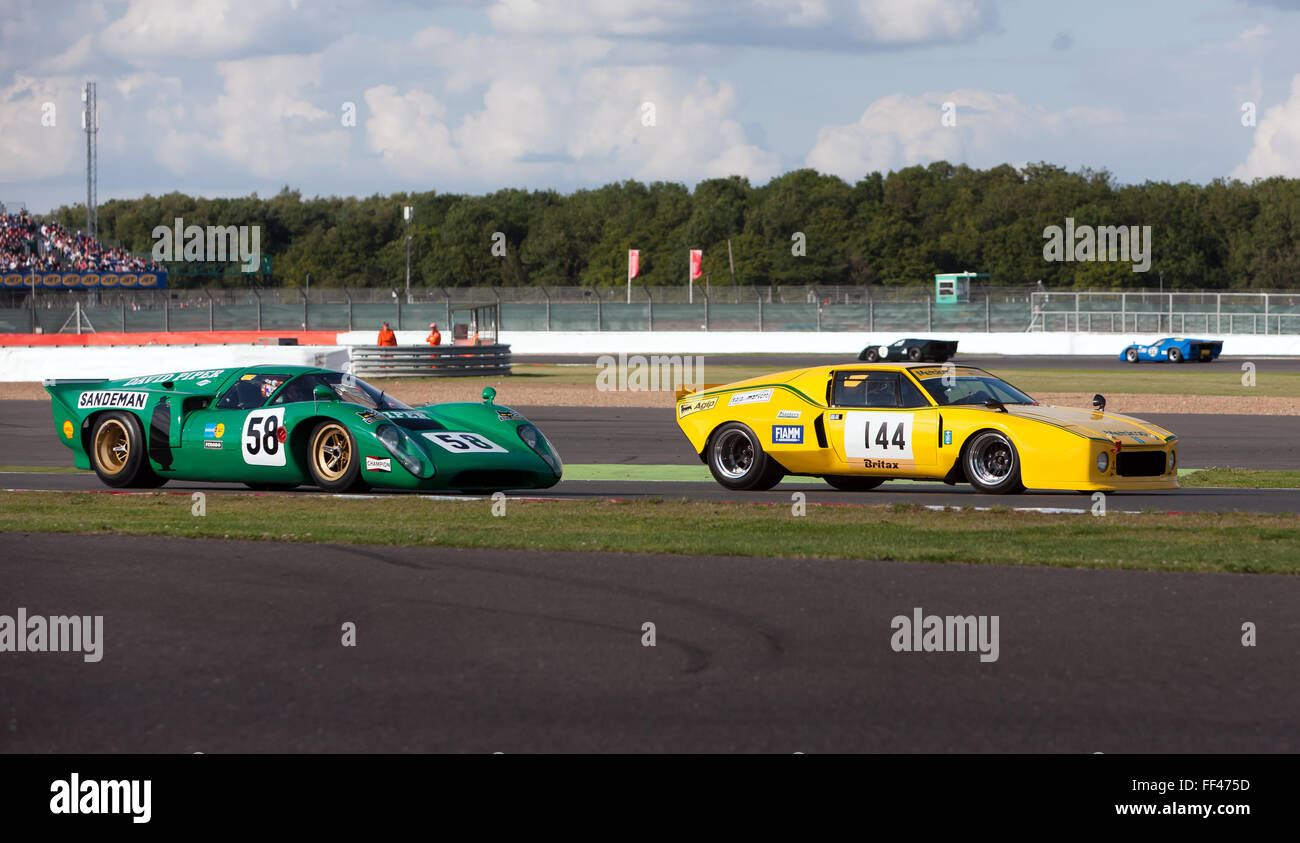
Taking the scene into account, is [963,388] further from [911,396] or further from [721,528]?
[721,528]

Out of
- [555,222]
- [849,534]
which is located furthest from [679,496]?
[555,222]

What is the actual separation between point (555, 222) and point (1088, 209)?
39709 millimetres

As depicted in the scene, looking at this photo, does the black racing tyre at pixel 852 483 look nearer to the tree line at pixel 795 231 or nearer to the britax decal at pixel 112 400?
the britax decal at pixel 112 400

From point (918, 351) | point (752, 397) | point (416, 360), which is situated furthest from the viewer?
point (918, 351)

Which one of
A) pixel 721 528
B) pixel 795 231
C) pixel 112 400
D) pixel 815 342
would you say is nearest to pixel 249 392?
pixel 112 400

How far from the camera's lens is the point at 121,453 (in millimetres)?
13203

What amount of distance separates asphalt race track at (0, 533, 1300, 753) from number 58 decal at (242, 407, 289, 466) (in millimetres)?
3790

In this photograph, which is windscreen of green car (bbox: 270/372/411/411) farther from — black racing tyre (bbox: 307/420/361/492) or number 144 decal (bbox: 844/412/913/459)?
number 144 decal (bbox: 844/412/913/459)

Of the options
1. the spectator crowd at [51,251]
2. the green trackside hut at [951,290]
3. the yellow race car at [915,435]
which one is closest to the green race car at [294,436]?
the yellow race car at [915,435]

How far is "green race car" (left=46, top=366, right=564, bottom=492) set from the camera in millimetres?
11906

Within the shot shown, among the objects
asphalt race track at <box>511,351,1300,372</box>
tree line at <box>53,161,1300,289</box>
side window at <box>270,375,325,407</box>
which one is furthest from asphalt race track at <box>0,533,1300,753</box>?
tree line at <box>53,161,1300,289</box>

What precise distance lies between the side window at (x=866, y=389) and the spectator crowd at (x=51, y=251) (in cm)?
5659

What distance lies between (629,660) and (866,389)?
747cm
